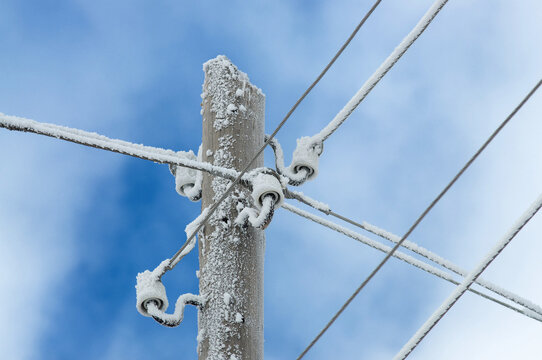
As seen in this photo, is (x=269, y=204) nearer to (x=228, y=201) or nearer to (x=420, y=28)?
(x=228, y=201)

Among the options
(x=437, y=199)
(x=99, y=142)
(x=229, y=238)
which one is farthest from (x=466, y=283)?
(x=99, y=142)

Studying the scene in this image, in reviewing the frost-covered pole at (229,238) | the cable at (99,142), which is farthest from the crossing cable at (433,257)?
the cable at (99,142)

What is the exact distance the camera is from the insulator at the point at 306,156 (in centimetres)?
360

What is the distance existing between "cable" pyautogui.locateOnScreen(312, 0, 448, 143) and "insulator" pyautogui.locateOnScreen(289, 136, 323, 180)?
0.12ft

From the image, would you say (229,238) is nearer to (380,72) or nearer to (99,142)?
(99,142)

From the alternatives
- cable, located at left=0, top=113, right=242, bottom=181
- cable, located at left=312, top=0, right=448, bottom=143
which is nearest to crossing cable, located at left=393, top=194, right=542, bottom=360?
cable, located at left=312, top=0, right=448, bottom=143

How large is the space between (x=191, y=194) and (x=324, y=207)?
71 centimetres

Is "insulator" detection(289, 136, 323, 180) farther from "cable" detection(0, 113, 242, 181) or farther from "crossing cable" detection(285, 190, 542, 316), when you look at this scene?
"cable" detection(0, 113, 242, 181)

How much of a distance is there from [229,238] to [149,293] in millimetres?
422

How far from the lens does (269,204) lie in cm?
317

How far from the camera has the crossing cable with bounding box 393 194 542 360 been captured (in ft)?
9.48

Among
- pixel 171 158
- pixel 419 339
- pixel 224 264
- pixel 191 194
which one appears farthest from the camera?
pixel 191 194

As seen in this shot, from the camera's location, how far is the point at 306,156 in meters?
3.61

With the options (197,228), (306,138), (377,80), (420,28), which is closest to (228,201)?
(197,228)
